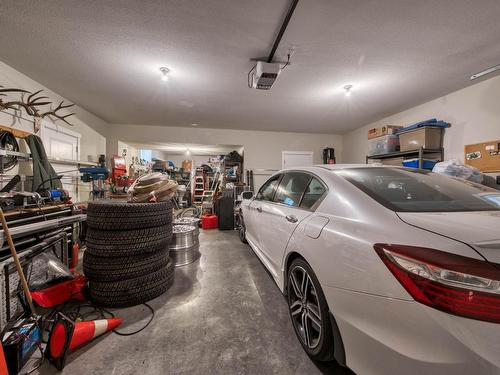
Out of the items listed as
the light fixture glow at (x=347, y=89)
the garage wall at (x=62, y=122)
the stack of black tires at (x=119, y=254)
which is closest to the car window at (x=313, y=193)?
the stack of black tires at (x=119, y=254)

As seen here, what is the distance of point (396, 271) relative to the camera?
2.48 ft

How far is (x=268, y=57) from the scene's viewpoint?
2.47 meters

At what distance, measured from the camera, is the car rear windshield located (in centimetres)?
104

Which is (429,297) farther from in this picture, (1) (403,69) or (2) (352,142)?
(2) (352,142)

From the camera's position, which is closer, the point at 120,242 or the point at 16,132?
the point at 120,242

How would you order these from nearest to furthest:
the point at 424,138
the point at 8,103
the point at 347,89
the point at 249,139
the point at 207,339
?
the point at 207,339, the point at 8,103, the point at 347,89, the point at 424,138, the point at 249,139

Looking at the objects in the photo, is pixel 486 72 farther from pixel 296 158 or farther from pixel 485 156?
pixel 296 158

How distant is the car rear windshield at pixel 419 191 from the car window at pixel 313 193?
165 mm

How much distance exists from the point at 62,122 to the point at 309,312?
17.0 ft

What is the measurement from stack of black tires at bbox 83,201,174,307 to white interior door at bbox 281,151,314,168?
524 centimetres

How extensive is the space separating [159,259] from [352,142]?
6352 mm

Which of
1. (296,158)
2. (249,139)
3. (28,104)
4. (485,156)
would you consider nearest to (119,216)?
(28,104)

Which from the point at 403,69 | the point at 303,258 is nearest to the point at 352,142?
the point at 403,69

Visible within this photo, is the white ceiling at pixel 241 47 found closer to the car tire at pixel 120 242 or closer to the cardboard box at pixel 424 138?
the cardboard box at pixel 424 138
